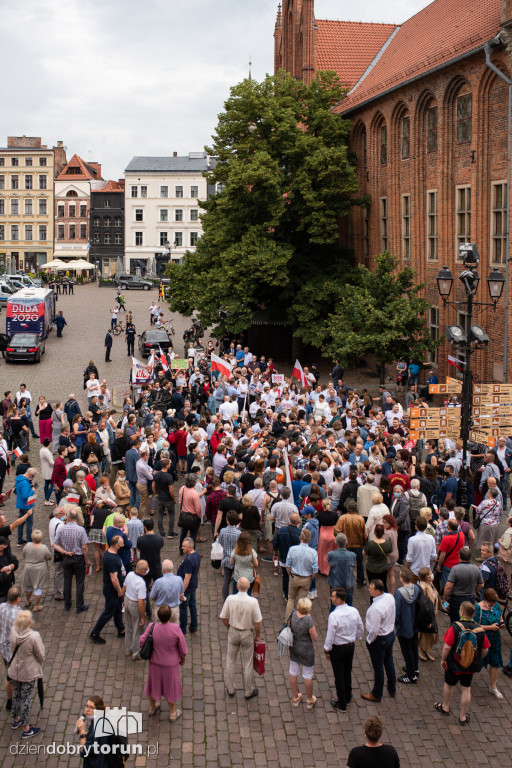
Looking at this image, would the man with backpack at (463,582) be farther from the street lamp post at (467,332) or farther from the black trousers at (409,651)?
the street lamp post at (467,332)

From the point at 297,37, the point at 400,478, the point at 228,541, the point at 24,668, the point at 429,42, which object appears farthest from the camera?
the point at 297,37

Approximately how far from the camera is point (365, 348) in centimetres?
2584

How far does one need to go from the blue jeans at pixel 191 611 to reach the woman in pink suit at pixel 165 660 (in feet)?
6.14

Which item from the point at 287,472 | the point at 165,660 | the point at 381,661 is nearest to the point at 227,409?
the point at 287,472

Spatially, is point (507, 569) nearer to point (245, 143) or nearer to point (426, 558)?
point (426, 558)

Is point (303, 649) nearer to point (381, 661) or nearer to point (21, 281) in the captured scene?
point (381, 661)

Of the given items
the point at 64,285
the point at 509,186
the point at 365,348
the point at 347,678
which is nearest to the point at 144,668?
the point at 347,678

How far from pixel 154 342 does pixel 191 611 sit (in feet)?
80.8

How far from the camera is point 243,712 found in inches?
364

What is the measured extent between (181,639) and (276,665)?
2128 mm

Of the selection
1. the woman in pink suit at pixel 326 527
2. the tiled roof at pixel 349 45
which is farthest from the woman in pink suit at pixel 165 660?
the tiled roof at pixel 349 45

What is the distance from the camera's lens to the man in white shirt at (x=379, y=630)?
30.0 ft

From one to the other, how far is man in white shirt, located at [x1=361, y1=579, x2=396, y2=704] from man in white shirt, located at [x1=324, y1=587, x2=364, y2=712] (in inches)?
8.6

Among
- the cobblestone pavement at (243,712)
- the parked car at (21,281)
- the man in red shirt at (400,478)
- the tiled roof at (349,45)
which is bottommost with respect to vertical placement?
the cobblestone pavement at (243,712)
